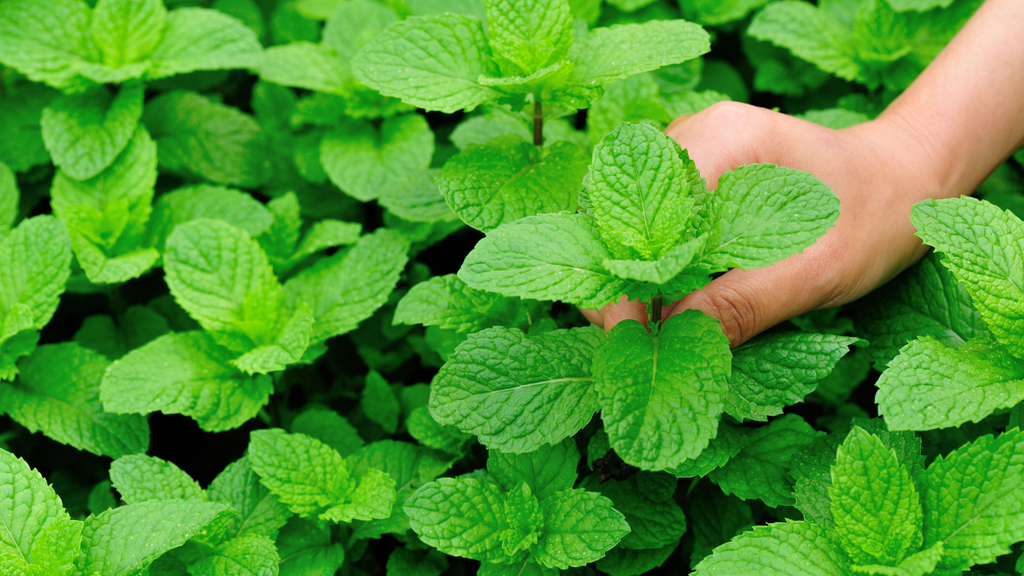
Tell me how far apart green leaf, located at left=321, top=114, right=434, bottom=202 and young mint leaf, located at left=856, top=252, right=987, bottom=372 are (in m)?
1.26

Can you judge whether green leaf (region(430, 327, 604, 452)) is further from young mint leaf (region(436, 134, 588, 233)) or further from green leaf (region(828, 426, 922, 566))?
green leaf (region(828, 426, 922, 566))

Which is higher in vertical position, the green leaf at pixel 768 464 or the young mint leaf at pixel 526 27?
the young mint leaf at pixel 526 27

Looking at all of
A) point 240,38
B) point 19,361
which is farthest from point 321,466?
point 240,38

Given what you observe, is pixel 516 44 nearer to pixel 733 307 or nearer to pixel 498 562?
pixel 733 307

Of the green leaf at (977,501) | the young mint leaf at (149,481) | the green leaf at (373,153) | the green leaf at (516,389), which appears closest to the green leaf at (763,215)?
the green leaf at (516,389)

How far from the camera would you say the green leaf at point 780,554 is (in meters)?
1.21

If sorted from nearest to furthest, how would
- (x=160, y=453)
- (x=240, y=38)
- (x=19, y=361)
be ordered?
(x=19, y=361) < (x=160, y=453) < (x=240, y=38)

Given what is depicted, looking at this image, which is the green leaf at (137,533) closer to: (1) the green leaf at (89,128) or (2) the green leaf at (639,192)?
(2) the green leaf at (639,192)

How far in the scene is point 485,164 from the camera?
1.64 m

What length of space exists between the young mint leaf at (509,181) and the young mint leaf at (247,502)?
782 mm

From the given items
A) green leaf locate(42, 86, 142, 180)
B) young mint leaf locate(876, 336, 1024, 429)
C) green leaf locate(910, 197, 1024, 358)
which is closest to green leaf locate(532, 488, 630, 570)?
young mint leaf locate(876, 336, 1024, 429)

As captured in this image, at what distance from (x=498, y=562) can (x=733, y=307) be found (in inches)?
27.2

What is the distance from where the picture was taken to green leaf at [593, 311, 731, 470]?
114 centimetres

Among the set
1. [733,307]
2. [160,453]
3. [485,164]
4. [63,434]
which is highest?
[485,164]
